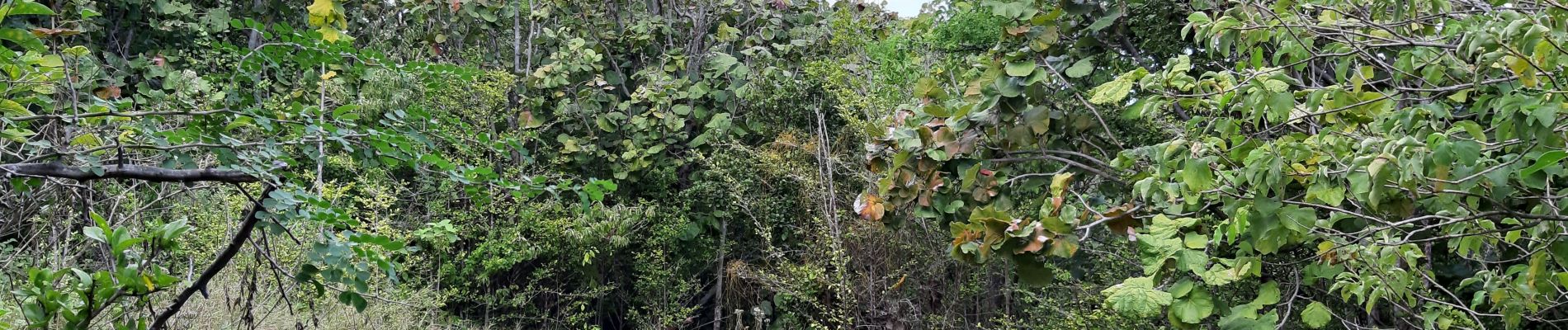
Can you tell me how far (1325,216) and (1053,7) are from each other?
1.09 meters

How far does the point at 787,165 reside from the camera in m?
5.75

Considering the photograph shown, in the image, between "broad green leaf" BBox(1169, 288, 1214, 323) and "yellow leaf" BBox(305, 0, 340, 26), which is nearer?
"yellow leaf" BBox(305, 0, 340, 26)

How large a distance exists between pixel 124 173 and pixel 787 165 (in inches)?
176

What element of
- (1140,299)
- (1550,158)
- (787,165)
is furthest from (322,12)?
(787,165)

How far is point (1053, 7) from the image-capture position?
332 cm

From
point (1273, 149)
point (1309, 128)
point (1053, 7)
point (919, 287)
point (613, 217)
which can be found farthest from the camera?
point (613, 217)

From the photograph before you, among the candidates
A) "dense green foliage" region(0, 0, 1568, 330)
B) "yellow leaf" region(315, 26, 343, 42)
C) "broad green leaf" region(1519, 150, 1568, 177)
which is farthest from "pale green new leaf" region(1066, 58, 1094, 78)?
"yellow leaf" region(315, 26, 343, 42)

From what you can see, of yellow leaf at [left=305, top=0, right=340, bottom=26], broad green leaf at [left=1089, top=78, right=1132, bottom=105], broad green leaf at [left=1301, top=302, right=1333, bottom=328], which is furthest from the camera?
broad green leaf at [left=1301, top=302, right=1333, bottom=328]

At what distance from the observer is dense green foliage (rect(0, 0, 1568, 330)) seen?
164 centimetres

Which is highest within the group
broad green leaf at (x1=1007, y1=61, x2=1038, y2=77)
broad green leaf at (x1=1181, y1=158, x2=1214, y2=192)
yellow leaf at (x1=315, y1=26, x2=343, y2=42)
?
yellow leaf at (x1=315, y1=26, x2=343, y2=42)

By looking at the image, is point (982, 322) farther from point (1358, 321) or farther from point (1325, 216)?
point (1325, 216)

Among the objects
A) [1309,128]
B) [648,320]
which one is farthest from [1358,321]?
[648,320]

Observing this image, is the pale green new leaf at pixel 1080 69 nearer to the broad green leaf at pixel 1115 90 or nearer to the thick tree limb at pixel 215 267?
the broad green leaf at pixel 1115 90

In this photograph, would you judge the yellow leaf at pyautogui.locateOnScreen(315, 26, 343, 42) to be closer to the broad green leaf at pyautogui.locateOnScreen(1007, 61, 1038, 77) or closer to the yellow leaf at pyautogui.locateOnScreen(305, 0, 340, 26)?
the yellow leaf at pyautogui.locateOnScreen(305, 0, 340, 26)
